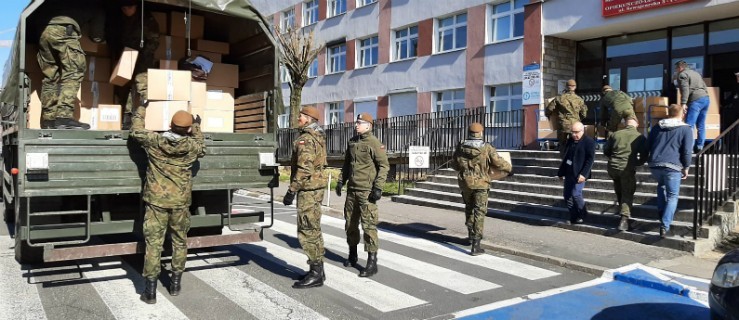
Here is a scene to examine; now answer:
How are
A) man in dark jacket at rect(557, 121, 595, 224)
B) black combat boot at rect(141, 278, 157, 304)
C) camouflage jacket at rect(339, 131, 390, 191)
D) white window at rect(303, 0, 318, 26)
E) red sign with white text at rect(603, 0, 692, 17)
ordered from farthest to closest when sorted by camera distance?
white window at rect(303, 0, 318, 26) → red sign with white text at rect(603, 0, 692, 17) → man in dark jacket at rect(557, 121, 595, 224) → camouflage jacket at rect(339, 131, 390, 191) → black combat boot at rect(141, 278, 157, 304)

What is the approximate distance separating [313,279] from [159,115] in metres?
2.55

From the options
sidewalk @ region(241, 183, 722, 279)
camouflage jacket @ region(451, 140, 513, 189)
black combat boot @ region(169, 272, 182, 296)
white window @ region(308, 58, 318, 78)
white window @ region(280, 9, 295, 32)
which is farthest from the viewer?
white window @ region(280, 9, 295, 32)

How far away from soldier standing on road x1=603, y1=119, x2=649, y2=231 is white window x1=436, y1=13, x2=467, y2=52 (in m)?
11.7

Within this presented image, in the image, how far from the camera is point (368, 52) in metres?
24.7

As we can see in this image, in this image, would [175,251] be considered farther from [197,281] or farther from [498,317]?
[498,317]

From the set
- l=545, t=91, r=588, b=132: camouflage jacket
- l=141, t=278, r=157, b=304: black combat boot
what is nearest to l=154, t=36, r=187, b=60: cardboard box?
l=141, t=278, r=157, b=304: black combat boot

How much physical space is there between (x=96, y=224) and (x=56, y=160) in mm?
779

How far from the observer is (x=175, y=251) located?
5539mm

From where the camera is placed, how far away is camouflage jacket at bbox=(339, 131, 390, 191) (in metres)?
6.58

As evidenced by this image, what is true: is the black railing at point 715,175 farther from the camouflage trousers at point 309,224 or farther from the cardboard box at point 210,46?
the cardboard box at point 210,46

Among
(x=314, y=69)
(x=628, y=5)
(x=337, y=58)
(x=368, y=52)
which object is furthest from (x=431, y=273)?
(x=314, y=69)

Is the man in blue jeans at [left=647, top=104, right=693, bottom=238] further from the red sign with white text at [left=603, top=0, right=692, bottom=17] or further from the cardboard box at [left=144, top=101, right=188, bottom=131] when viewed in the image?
the red sign with white text at [left=603, top=0, right=692, bottom=17]

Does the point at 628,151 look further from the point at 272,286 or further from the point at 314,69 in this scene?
the point at 314,69

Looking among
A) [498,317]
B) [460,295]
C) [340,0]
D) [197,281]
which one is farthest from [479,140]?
[340,0]
